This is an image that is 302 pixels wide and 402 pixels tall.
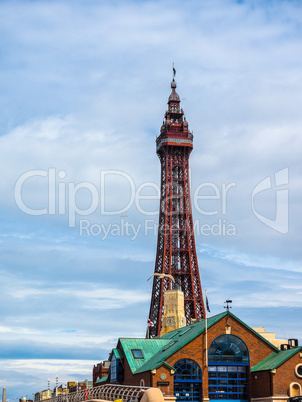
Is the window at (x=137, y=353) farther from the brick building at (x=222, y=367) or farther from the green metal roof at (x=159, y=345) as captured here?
the brick building at (x=222, y=367)

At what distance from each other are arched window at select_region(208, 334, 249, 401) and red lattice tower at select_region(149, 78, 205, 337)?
249 feet

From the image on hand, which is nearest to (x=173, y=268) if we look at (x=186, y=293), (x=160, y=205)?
(x=186, y=293)

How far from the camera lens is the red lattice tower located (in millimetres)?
144250

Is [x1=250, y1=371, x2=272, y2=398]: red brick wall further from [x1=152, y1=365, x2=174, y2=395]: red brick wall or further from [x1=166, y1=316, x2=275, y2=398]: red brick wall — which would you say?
[x1=152, y1=365, x2=174, y2=395]: red brick wall

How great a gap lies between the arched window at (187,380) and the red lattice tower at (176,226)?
7752cm

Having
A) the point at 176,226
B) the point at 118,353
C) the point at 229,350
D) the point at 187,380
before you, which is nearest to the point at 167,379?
the point at 187,380

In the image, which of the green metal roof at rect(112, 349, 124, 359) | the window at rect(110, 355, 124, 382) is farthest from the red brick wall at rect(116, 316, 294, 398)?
the green metal roof at rect(112, 349, 124, 359)

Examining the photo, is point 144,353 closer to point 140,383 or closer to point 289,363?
point 140,383

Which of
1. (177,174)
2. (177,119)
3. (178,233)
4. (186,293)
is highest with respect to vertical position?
(177,119)

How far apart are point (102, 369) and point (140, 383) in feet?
96.9

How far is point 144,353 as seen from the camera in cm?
6862

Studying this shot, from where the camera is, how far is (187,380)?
203 ft

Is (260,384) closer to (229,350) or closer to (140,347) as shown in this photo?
(229,350)

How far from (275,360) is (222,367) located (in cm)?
511
